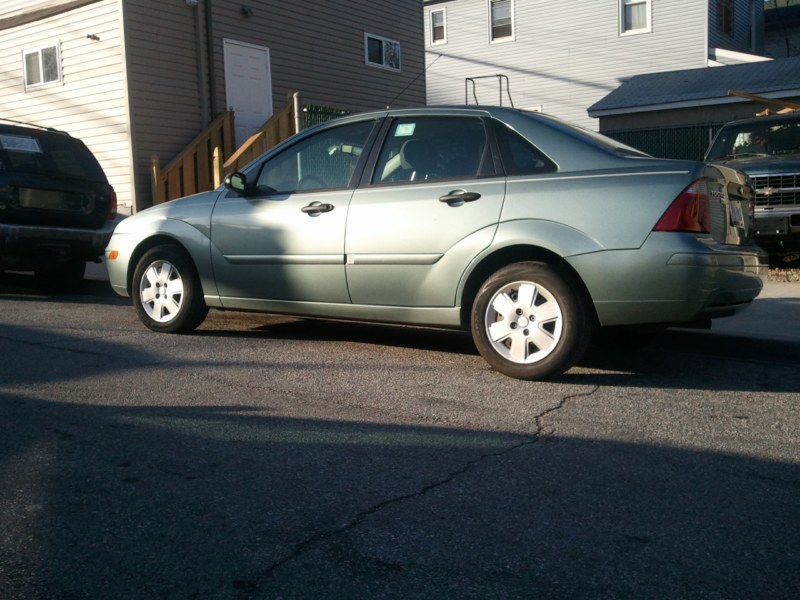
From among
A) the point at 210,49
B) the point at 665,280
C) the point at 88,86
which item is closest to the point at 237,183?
the point at 665,280

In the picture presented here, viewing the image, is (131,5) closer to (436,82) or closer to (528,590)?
(528,590)

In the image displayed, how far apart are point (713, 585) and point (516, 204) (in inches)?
122

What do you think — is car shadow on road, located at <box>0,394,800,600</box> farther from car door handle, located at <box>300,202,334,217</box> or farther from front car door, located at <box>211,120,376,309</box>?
car door handle, located at <box>300,202,334,217</box>

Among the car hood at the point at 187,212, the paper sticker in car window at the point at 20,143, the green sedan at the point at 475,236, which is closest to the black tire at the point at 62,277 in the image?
the paper sticker in car window at the point at 20,143

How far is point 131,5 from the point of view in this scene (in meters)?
14.6

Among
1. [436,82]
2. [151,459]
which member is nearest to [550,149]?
[151,459]

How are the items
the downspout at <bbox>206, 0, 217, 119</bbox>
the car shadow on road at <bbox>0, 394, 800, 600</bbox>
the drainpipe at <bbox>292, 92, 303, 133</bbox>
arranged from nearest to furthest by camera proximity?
the car shadow on road at <bbox>0, 394, 800, 600</bbox> < the drainpipe at <bbox>292, 92, 303, 133</bbox> < the downspout at <bbox>206, 0, 217, 119</bbox>

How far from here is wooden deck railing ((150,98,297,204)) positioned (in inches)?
579

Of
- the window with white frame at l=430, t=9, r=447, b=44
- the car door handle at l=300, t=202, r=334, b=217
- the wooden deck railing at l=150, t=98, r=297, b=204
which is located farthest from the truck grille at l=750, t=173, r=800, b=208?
the window with white frame at l=430, t=9, r=447, b=44

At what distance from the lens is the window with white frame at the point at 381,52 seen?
20125 mm

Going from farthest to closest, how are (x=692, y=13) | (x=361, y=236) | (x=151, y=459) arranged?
(x=692, y=13)
(x=361, y=236)
(x=151, y=459)

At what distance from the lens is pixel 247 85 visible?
55.5ft

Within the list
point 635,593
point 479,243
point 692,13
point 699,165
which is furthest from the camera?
point 692,13

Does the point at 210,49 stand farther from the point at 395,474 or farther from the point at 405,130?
the point at 395,474
